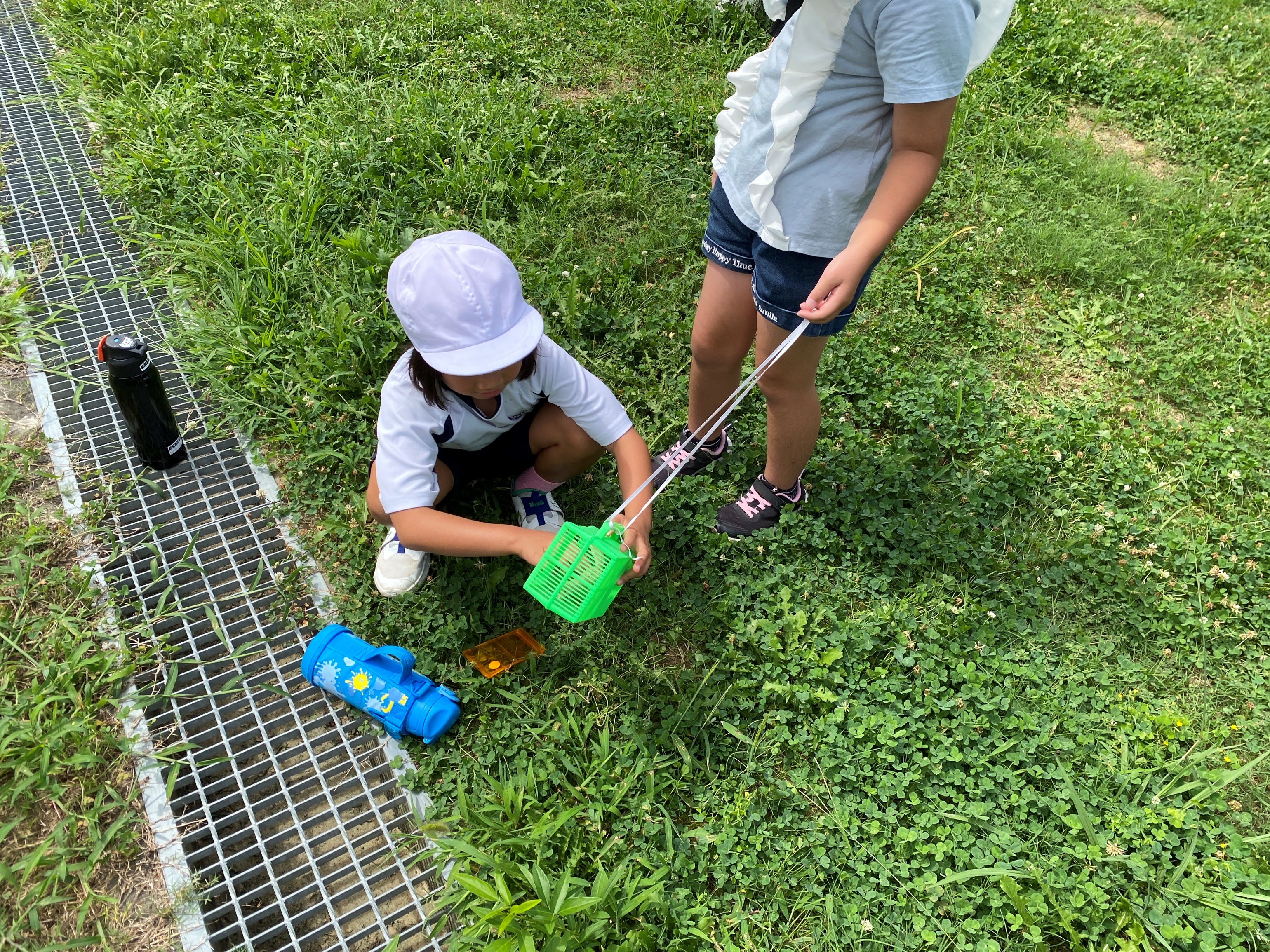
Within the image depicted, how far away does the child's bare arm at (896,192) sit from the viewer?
163cm


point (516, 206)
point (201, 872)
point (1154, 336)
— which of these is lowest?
point (201, 872)

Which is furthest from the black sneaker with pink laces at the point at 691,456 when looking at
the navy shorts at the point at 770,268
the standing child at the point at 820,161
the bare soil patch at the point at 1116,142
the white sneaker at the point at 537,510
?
the bare soil patch at the point at 1116,142

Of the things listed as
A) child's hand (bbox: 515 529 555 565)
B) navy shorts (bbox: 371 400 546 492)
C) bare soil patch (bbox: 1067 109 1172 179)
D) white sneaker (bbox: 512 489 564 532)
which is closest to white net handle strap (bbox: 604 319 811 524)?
child's hand (bbox: 515 529 555 565)

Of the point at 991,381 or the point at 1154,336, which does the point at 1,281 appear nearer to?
the point at 991,381

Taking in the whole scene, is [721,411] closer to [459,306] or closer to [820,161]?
[820,161]

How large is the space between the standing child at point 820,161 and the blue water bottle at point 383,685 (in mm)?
1231

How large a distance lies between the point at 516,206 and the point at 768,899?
2866 mm

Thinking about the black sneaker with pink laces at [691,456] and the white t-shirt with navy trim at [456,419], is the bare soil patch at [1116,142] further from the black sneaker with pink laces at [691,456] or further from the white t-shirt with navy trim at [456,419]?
the white t-shirt with navy trim at [456,419]

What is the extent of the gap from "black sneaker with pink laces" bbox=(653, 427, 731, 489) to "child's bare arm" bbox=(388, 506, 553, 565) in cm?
75

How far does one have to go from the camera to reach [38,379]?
284cm

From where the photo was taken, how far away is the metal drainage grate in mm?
1889

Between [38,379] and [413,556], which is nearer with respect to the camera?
[413,556]

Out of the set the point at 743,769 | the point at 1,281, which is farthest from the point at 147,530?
the point at 743,769

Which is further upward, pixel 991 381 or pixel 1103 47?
pixel 1103 47
